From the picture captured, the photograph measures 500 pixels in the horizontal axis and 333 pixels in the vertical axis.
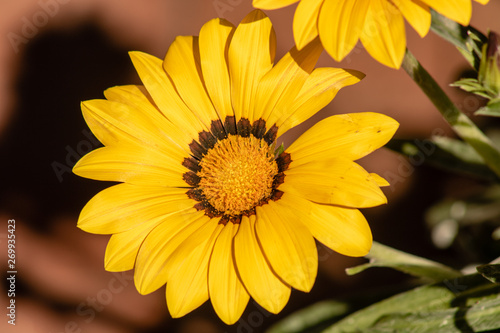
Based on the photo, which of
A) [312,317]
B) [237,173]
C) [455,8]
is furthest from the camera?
[312,317]

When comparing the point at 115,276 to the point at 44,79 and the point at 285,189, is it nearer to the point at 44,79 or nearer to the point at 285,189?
the point at 44,79

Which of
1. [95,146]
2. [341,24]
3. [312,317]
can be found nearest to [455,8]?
[341,24]

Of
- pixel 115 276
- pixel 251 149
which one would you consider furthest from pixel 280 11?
pixel 115 276

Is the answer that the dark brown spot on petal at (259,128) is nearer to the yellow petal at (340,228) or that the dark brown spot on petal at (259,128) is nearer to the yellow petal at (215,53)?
the yellow petal at (215,53)

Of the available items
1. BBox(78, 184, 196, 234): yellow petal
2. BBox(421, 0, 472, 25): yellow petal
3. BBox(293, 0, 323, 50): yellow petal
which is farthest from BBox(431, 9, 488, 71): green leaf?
BBox(78, 184, 196, 234): yellow petal

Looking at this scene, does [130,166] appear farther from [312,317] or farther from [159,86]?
[312,317]

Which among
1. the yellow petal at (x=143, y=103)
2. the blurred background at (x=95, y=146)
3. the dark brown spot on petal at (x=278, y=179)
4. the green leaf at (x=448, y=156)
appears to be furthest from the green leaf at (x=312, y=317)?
the yellow petal at (x=143, y=103)

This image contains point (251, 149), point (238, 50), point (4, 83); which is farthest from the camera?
point (4, 83)
